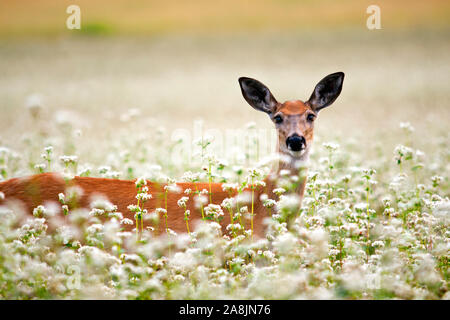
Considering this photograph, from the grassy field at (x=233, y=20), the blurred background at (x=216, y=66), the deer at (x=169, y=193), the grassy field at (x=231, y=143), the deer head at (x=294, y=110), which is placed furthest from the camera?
the grassy field at (x=233, y=20)

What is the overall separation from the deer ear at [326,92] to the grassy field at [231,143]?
661 millimetres

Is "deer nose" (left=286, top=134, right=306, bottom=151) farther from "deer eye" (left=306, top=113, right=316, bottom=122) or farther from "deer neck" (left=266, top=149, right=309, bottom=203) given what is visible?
"deer eye" (left=306, top=113, right=316, bottom=122)

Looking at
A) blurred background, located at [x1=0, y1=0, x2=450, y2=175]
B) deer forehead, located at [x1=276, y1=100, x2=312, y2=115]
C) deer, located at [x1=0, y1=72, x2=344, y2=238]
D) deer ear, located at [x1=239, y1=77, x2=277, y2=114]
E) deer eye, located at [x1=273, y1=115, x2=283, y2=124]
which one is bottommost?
deer, located at [x1=0, y1=72, x2=344, y2=238]

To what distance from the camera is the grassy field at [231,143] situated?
3910 mm

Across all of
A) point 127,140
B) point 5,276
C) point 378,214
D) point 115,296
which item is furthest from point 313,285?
point 127,140

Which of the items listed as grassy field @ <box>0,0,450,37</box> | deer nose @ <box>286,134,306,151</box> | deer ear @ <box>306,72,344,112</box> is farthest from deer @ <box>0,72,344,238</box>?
grassy field @ <box>0,0,450,37</box>

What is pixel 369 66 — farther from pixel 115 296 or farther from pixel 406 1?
pixel 115 296

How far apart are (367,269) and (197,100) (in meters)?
16.3

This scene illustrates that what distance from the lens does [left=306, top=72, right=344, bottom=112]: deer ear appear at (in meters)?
5.75

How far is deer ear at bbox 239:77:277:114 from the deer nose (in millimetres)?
742

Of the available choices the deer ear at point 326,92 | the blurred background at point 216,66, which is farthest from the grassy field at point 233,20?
the deer ear at point 326,92

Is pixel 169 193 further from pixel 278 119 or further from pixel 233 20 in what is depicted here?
pixel 233 20

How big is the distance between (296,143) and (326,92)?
1.04 m

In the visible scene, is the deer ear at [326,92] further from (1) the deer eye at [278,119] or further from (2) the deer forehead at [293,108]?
(1) the deer eye at [278,119]
